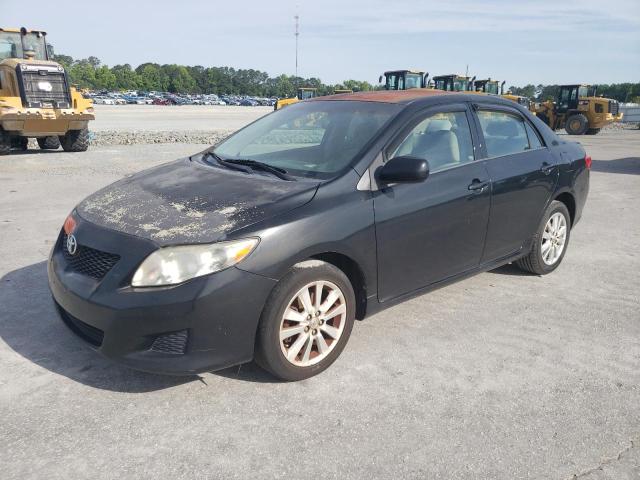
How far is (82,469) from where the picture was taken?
2418 mm

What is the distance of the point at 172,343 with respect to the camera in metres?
2.79

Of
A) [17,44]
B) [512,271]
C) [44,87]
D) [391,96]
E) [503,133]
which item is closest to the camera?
[391,96]

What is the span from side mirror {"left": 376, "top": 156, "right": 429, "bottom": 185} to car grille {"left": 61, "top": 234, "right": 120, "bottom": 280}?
1630 millimetres

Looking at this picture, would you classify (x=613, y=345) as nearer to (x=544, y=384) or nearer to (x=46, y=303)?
(x=544, y=384)

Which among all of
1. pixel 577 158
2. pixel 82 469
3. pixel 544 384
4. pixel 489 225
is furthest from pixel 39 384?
pixel 577 158

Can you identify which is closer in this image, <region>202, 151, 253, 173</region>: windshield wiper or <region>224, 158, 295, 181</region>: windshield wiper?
<region>224, 158, 295, 181</region>: windshield wiper

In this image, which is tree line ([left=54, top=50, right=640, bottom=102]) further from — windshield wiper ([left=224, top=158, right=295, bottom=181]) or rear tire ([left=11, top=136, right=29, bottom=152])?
windshield wiper ([left=224, top=158, right=295, bottom=181])

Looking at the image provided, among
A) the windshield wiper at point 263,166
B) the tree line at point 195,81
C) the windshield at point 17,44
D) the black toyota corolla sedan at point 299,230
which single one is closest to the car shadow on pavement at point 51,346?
the black toyota corolla sedan at point 299,230

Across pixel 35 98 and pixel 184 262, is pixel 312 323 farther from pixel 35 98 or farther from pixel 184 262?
pixel 35 98

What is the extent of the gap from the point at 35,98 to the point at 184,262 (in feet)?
44.1

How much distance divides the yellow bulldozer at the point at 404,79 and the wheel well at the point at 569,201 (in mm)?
20645

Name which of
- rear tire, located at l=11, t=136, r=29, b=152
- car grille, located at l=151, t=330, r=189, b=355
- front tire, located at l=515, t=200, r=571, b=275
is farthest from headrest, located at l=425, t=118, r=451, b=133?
rear tire, located at l=11, t=136, r=29, b=152

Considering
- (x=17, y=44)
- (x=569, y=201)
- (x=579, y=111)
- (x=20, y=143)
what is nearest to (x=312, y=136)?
(x=569, y=201)

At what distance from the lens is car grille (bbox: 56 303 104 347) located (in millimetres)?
2926
